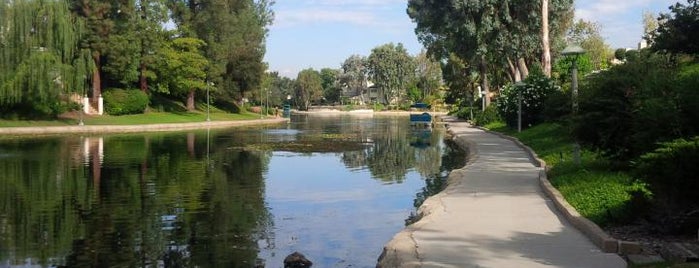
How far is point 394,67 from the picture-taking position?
133000 mm

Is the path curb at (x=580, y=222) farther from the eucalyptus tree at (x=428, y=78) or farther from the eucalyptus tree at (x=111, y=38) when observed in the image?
the eucalyptus tree at (x=428, y=78)

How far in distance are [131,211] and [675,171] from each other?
9.77m

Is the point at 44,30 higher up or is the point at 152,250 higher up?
the point at 44,30

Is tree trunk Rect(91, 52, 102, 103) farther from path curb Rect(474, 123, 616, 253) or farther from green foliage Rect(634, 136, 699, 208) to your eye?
green foliage Rect(634, 136, 699, 208)

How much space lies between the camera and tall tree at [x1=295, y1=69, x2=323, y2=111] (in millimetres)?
134875

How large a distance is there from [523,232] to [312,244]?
3.38 metres

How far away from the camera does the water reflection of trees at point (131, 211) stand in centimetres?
1000

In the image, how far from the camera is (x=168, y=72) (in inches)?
2518

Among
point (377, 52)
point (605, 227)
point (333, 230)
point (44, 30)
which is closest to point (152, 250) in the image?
point (333, 230)

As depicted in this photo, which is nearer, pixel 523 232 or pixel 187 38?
pixel 523 232

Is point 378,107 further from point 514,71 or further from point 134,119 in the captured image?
point 514,71

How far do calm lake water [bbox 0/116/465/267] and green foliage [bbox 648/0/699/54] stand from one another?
6.87 meters

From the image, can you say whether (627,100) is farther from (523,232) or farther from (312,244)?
(312,244)

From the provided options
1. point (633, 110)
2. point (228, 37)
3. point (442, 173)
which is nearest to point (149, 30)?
point (228, 37)
